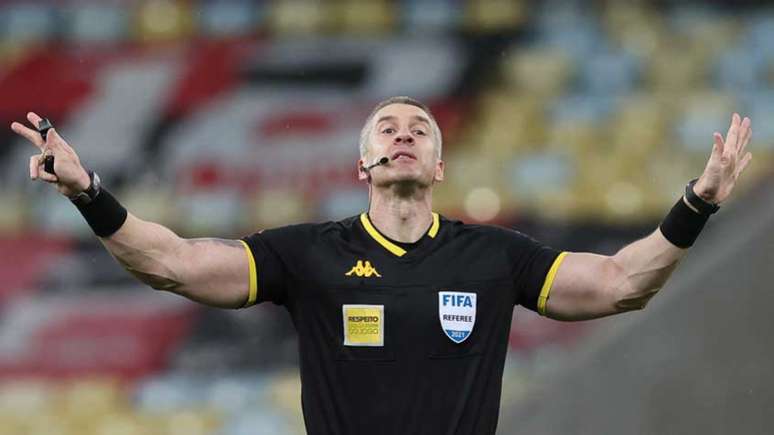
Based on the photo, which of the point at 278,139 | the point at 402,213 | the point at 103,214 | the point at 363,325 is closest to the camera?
the point at 103,214

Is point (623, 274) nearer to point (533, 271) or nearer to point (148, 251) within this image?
point (533, 271)

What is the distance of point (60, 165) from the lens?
4.02m

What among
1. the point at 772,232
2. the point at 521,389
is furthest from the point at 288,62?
the point at 772,232

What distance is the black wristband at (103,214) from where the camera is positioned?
4102 millimetres

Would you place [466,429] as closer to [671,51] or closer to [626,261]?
[626,261]

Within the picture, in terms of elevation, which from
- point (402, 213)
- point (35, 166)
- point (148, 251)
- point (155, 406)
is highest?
point (35, 166)

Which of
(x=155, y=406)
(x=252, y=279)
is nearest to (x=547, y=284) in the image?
(x=252, y=279)

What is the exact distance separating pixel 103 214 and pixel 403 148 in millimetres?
872

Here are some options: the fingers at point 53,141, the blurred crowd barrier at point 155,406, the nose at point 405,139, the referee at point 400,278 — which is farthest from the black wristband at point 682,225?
the blurred crowd barrier at point 155,406

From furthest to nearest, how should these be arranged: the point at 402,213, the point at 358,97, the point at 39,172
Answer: the point at 358,97
the point at 402,213
the point at 39,172

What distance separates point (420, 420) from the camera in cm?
411

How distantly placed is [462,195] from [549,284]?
21.6 ft

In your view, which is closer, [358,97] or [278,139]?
[278,139]

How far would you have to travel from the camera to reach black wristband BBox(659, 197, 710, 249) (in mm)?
4145
